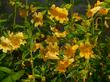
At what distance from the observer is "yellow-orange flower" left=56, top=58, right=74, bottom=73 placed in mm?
2484

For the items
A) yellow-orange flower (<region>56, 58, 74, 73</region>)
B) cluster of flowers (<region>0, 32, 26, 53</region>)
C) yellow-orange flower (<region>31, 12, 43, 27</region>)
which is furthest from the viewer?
yellow-orange flower (<region>31, 12, 43, 27</region>)

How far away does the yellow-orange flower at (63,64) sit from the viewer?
2.48 m

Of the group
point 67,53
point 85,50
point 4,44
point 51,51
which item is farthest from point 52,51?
point 4,44

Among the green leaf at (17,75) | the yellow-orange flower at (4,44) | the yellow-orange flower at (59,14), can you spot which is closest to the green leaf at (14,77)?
the green leaf at (17,75)

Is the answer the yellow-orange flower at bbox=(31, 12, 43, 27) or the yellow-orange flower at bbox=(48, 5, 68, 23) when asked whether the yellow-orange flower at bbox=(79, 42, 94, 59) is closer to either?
the yellow-orange flower at bbox=(48, 5, 68, 23)

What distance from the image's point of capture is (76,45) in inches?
99.0

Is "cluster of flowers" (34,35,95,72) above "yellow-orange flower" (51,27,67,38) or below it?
below

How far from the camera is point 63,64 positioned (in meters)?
2.49

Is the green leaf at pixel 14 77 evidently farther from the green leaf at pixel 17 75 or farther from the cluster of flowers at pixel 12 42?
the cluster of flowers at pixel 12 42

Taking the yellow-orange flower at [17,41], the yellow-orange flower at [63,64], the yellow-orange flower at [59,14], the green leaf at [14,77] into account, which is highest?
the yellow-orange flower at [59,14]

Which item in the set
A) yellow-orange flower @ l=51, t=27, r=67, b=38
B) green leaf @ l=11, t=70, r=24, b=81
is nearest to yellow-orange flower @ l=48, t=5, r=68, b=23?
yellow-orange flower @ l=51, t=27, r=67, b=38

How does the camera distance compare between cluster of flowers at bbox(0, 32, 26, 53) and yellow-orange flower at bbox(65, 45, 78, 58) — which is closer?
yellow-orange flower at bbox(65, 45, 78, 58)

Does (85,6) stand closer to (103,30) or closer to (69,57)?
(103,30)

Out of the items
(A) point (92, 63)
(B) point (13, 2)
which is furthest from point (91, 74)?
(B) point (13, 2)
